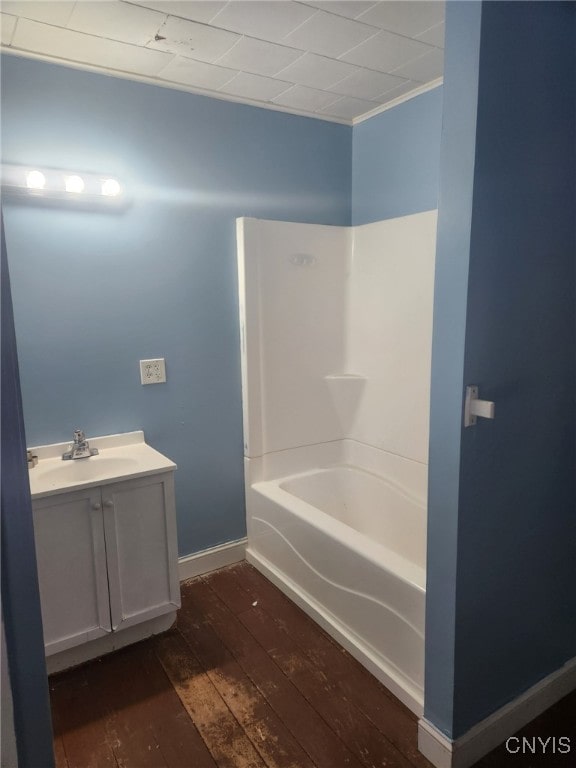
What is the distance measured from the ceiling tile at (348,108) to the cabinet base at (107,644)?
2.54 m

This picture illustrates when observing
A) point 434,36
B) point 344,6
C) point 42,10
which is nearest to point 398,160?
point 434,36

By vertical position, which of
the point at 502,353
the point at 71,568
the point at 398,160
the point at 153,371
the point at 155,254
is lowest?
the point at 71,568

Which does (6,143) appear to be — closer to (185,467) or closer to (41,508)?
(41,508)

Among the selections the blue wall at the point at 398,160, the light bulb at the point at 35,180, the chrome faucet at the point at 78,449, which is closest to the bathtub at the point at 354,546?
the chrome faucet at the point at 78,449

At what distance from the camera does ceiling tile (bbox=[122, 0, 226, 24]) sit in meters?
1.58

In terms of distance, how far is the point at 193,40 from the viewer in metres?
1.82

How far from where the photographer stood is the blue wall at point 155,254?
2.00 m

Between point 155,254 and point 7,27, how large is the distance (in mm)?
926

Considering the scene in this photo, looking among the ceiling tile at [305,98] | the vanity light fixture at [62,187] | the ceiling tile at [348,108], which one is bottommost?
the vanity light fixture at [62,187]

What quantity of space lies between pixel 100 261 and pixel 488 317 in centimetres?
161

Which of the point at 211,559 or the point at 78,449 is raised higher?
the point at 78,449

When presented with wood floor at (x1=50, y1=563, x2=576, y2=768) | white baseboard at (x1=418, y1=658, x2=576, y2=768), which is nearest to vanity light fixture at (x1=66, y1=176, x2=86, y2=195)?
wood floor at (x1=50, y1=563, x2=576, y2=768)

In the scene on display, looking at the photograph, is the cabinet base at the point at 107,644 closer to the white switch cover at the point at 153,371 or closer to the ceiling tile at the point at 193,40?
the white switch cover at the point at 153,371

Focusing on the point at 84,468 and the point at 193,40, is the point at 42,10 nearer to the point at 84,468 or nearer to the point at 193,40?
the point at 193,40
